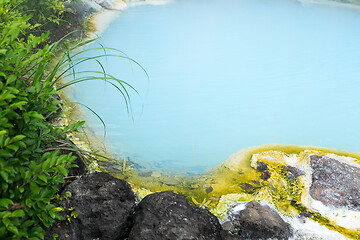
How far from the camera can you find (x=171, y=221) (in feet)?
5.12

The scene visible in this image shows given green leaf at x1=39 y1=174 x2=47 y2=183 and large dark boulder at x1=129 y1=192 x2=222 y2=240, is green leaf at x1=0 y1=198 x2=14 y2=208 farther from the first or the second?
large dark boulder at x1=129 y1=192 x2=222 y2=240

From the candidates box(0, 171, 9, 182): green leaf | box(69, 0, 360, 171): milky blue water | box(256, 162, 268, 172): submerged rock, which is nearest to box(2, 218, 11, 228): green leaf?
box(0, 171, 9, 182): green leaf

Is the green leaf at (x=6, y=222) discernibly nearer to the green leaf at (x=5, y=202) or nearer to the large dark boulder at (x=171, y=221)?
the green leaf at (x=5, y=202)

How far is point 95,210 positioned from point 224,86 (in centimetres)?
258

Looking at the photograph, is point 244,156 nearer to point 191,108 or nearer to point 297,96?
point 191,108

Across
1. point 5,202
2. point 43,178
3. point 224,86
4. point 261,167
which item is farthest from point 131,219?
point 224,86

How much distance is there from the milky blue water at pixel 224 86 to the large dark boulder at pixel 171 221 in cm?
90

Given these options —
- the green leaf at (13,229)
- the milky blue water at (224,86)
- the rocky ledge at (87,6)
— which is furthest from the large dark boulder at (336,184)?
the rocky ledge at (87,6)

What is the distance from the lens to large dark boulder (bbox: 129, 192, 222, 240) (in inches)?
59.9

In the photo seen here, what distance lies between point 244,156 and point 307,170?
1.73 ft

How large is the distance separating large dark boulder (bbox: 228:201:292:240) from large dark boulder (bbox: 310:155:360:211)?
1.45 ft

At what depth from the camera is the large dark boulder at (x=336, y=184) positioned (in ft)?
6.79

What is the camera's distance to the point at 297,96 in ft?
12.0

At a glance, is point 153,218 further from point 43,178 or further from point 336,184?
point 336,184
